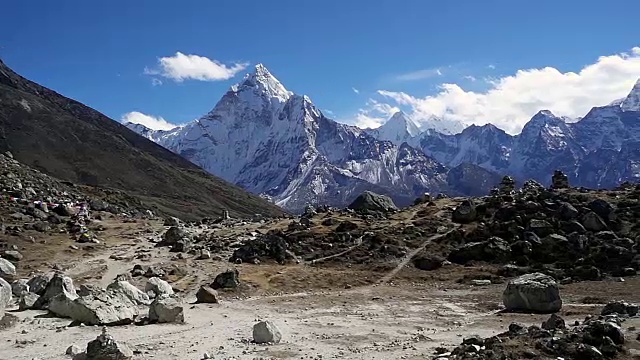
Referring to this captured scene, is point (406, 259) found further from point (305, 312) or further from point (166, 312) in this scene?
point (166, 312)

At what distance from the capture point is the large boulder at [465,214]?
7125cm

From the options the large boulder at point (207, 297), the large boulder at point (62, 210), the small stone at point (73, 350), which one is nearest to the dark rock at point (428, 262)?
the large boulder at point (207, 297)

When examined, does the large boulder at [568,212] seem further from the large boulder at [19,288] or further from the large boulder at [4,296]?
the large boulder at [4,296]

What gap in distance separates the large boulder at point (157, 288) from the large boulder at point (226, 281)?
142 inches

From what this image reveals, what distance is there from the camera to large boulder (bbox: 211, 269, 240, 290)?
46.0 metres

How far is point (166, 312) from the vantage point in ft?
108

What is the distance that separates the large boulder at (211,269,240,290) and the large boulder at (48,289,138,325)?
11.9 metres

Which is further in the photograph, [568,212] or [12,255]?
[568,212]

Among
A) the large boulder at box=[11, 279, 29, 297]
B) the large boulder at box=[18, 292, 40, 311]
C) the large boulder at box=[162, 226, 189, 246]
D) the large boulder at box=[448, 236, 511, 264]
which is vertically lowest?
the large boulder at box=[18, 292, 40, 311]

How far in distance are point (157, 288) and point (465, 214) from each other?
136 feet

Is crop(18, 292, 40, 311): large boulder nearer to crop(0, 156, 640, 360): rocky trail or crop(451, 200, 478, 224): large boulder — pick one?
crop(0, 156, 640, 360): rocky trail

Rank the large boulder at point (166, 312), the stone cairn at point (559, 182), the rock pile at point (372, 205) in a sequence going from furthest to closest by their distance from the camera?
1. the rock pile at point (372, 205)
2. the stone cairn at point (559, 182)
3. the large boulder at point (166, 312)

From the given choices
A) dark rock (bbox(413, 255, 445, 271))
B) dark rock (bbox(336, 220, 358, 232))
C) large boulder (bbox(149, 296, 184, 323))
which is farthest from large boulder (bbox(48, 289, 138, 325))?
dark rock (bbox(336, 220, 358, 232))

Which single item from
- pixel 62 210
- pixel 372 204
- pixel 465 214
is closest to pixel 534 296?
pixel 465 214
